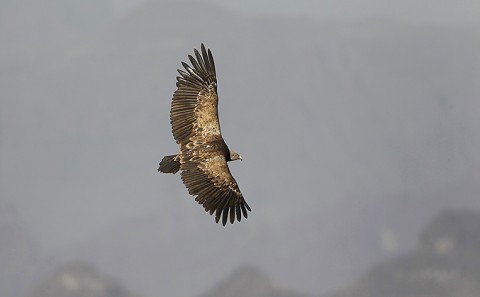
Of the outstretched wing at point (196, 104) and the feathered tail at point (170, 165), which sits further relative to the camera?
the outstretched wing at point (196, 104)

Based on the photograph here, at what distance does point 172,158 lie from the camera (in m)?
54.7

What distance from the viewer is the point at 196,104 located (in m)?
58.0

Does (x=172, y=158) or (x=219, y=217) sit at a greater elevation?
(x=172, y=158)

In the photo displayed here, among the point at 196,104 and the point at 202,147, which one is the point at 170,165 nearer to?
the point at 202,147

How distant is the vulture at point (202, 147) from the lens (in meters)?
52.4

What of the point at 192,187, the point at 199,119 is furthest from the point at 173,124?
the point at 192,187

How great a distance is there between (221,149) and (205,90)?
4.97m

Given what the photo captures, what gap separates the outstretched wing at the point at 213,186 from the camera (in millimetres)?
52094

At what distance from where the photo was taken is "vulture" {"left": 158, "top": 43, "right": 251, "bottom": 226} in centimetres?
5241

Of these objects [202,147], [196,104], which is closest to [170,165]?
[202,147]

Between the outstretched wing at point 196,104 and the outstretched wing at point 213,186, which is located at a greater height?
the outstretched wing at point 196,104

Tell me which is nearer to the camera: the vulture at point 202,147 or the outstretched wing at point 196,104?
the vulture at point 202,147

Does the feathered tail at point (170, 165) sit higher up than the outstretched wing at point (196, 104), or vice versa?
the outstretched wing at point (196, 104)

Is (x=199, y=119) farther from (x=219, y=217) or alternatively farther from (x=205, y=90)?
(x=219, y=217)
